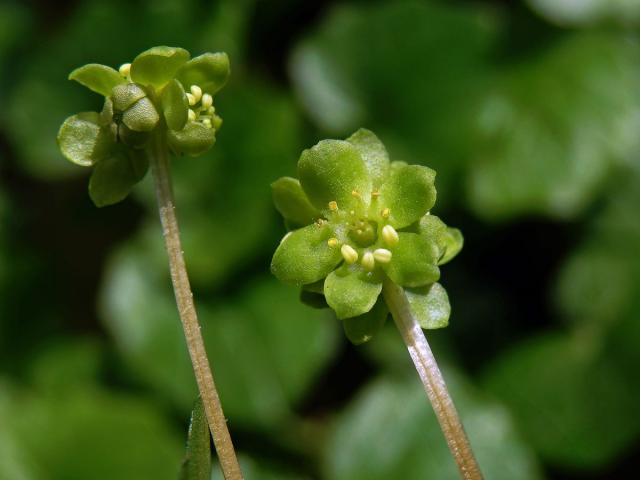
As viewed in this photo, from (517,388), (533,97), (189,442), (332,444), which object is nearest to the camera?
(189,442)

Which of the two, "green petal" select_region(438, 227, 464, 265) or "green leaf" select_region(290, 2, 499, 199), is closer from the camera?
"green petal" select_region(438, 227, 464, 265)

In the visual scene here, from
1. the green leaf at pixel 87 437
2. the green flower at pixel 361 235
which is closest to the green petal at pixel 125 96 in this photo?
the green flower at pixel 361 235

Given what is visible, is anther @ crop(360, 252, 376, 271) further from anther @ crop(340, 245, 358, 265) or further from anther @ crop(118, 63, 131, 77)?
anther @ crop(118, 63, 131, 77)

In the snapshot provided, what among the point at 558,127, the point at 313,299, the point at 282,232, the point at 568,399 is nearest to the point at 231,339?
the point at 282,232

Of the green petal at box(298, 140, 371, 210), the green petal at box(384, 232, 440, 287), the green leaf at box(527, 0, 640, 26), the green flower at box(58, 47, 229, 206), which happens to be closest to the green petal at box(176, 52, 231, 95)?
the green flower at box(58, 47, 229, 206)

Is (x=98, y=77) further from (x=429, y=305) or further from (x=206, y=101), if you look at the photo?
(x=429, y=305)

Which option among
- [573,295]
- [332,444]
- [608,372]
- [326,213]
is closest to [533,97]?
[573,295]

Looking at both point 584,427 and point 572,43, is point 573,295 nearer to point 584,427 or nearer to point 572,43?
point 584,427
